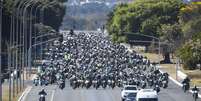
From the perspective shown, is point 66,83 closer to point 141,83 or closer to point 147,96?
point 141,83

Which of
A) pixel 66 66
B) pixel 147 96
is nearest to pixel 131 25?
pixel 66 66

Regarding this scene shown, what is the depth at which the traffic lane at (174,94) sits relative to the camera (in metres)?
84.1

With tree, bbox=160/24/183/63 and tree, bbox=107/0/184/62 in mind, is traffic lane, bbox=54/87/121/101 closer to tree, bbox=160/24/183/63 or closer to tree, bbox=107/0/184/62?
tree, bbox=160/24/183/63

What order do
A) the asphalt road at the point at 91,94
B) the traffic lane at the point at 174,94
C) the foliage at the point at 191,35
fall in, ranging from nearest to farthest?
the asphalt road at the point at 91,94 < the traffic lane at the point at 174,94 < the foliage at the point at 191,35

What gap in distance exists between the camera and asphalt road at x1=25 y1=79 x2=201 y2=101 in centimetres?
8375

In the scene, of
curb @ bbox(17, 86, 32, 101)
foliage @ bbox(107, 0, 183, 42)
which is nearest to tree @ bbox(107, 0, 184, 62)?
foliage @ bbox(107, 0, 183, 42)

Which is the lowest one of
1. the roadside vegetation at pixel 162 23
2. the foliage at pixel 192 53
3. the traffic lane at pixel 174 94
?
the traffic lane at pixel 174 94

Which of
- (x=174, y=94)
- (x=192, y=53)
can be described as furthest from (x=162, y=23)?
(x=174, y=94)

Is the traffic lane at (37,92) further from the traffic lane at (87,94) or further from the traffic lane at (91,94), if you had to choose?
the traffic lane at (87,94)

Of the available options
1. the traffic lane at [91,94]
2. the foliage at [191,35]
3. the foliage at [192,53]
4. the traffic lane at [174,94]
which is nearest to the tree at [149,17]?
the foliage at [191,35]

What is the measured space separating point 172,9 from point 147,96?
10424 cm

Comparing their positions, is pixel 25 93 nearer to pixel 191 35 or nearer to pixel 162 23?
pixel 191 35

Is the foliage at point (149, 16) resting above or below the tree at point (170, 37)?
above

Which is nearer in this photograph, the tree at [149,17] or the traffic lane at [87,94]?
the traffic lane at [87,94]
